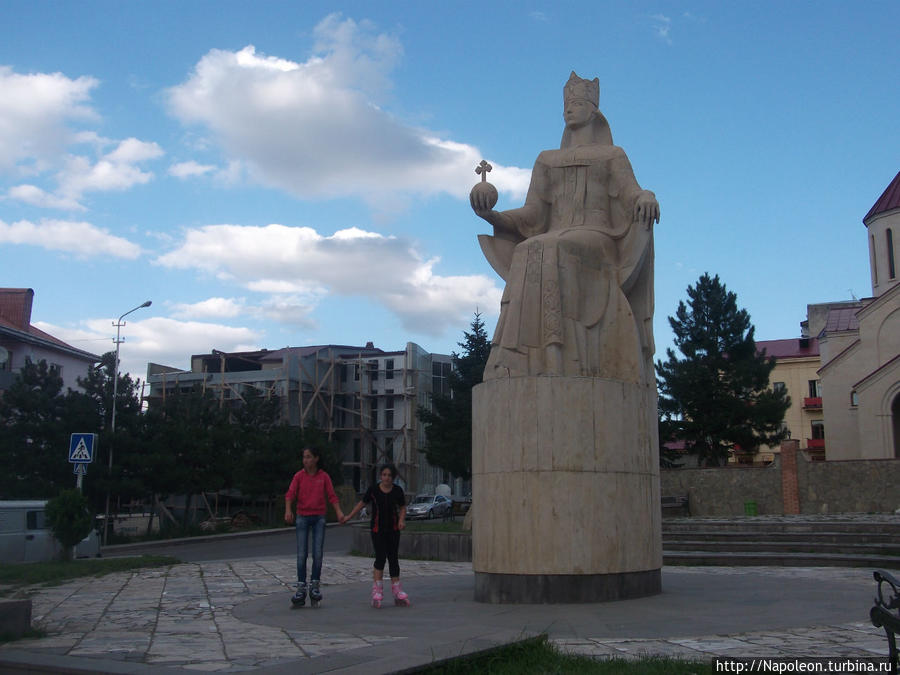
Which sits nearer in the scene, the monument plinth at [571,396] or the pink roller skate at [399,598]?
the monument plinth at [571,396]

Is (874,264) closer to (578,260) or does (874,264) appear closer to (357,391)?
(357,391)

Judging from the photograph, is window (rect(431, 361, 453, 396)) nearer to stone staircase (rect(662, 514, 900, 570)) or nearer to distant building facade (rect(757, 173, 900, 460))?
distant building facade (rect(757, 173, 900, 460))

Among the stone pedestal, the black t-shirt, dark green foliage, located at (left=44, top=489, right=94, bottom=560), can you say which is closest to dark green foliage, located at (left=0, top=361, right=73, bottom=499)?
dark green foliage, located at (left=44, top=489, right=94, bottom=560)

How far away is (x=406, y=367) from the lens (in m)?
56.5

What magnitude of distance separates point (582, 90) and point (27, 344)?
39400 mm

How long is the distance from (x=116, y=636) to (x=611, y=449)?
504cm

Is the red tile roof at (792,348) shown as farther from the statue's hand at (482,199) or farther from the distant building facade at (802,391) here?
the statue's hand at (482,199)

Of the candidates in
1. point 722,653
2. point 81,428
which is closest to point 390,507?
point 722,653

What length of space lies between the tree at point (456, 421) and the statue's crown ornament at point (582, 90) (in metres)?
29.7

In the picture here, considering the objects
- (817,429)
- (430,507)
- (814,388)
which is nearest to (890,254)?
(814,388)

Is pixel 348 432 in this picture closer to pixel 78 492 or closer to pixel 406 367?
pixel 406 367

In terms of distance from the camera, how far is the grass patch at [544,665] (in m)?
5.05

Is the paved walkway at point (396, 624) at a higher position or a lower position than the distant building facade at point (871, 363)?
lower

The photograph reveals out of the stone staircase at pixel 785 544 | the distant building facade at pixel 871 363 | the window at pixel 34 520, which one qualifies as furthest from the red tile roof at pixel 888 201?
the window at pixel 34 520
